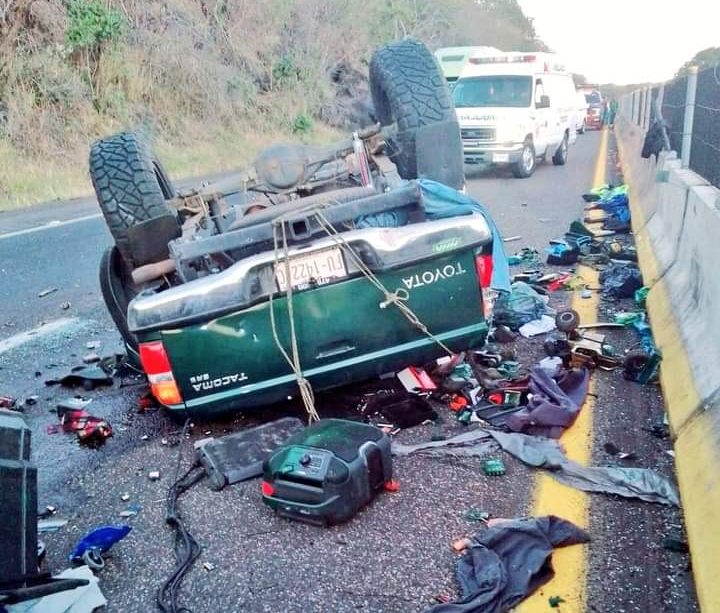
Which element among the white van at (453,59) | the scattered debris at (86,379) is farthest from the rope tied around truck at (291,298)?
the white van at (453,59)

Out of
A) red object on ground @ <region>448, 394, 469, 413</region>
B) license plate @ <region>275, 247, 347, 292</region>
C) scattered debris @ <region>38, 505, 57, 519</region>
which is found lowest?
red object on ground @ <region>448, 394, 469, 413</region>

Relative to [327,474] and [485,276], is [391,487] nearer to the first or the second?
[327,474]

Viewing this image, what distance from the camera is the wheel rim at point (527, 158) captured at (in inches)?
597

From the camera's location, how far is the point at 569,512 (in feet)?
10.0

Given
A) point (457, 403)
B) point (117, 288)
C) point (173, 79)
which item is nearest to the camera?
point (457, 403)

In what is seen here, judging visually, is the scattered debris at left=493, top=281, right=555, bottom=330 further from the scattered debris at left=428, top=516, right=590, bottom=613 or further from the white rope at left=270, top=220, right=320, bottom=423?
the scattered debris at left=428, top=516, right=590, bottom=613

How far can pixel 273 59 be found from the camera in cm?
2558

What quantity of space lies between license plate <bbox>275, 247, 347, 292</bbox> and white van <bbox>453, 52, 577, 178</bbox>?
37.3 ft

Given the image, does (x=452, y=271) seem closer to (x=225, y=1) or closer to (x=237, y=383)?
(x=237, y=383)

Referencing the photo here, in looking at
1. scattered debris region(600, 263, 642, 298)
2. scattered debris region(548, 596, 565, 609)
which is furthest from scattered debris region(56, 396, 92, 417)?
scattered debris region(600, 263, 642, 298)

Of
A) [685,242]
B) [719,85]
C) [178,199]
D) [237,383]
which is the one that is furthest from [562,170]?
[237,383]

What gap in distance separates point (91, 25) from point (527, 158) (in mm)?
11532

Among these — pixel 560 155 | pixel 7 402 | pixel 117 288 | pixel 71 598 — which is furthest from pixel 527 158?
pixel 71 598

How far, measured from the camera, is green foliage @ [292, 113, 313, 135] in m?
24.9
